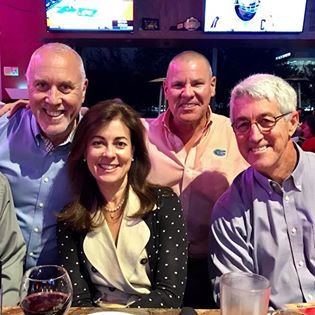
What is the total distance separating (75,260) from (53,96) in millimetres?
798

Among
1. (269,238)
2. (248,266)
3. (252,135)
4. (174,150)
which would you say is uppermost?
(252,135)

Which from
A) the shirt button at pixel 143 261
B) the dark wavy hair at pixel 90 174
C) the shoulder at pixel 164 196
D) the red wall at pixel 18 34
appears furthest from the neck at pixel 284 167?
the red wall at pixel 18 34

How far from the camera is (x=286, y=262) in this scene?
1793 mm

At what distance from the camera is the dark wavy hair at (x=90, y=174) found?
1829 millimetres

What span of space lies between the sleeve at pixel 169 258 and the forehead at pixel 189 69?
3.11 feet

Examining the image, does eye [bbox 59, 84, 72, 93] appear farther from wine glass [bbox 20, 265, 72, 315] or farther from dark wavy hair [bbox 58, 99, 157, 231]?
wine glass [bbox 20, 265, 72, 315]

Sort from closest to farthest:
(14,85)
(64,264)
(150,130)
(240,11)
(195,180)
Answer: (64,264)
(195,180)
(150,130)
(240,11)
(14,85)

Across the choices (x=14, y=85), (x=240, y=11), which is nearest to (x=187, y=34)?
(x=240, y=11)

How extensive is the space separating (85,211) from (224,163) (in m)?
0.97

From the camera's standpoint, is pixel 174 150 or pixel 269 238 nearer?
pixel 269 238

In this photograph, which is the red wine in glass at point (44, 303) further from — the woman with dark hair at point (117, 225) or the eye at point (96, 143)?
the eye at point (96, 143)

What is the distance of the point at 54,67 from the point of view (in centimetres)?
214

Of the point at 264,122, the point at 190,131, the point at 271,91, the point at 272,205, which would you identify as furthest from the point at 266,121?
the point at 190,131

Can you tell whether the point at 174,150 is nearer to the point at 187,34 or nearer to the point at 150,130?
the point at 150,130
